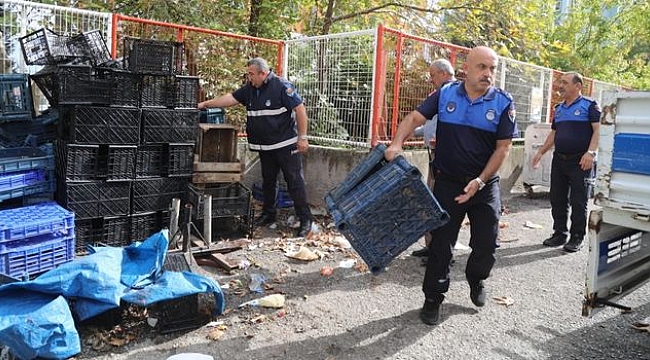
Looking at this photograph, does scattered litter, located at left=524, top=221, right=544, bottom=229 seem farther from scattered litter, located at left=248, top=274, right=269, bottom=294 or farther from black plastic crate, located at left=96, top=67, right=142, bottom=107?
black plastic crate, located at left=96, top=67, right=142, bottom=107

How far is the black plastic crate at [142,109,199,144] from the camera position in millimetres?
5617

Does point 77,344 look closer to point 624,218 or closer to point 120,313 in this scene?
point 120,313

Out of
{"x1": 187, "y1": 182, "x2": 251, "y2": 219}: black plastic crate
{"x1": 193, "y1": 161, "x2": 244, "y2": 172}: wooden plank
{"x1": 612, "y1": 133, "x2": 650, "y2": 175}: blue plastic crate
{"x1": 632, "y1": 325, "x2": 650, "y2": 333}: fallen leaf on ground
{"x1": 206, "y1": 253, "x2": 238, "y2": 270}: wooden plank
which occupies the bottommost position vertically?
{"x1": 632, "y1": 325, "x2": 650, "y2": 333}: fallen leaf on ground

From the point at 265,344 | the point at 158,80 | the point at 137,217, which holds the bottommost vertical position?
the point at 265,344

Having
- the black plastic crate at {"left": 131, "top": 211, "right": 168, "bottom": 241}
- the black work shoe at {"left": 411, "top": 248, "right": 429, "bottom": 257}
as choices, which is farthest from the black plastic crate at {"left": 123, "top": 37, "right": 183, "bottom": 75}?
the black work shoe at {"left": 411, "top": 248, "right": 429, "bottom": 257}

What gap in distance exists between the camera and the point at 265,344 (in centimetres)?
385

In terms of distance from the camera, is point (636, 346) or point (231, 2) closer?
point (636, 346)

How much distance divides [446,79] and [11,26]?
5.00 metres

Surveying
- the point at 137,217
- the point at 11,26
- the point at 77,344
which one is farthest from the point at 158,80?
the point at 77,344

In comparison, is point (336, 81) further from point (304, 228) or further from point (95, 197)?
point (95, 197)

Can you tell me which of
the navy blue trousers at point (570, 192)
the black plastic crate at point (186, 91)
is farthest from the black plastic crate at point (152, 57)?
the navy blue trousers at point (570, 192)

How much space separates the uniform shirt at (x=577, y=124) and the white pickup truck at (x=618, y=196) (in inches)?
110

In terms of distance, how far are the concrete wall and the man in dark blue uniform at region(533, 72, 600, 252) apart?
6.34 feet

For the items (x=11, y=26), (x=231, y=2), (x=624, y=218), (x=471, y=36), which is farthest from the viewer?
(x=471, y=36)
